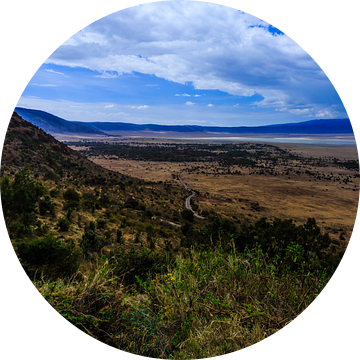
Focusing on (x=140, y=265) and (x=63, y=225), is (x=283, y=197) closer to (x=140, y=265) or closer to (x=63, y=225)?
(x=63, y=225)

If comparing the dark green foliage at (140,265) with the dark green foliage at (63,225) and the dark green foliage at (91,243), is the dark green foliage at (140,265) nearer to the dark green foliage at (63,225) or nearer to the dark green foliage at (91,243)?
the dark green foliage at (91,243)

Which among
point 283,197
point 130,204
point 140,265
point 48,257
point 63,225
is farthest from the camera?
point 283,197

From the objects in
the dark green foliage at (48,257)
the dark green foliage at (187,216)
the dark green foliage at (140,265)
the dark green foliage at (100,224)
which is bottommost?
the dark green foliage at (187,216)

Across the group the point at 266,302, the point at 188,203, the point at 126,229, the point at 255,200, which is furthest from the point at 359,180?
the point at 266,302

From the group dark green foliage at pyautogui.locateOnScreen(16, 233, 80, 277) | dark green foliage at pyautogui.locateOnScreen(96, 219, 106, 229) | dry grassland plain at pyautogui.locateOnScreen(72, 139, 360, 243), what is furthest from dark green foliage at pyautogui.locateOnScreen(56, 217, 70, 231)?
dry grassland plain at pyautogui.locateOnScreen(72, 139, 360, 243)

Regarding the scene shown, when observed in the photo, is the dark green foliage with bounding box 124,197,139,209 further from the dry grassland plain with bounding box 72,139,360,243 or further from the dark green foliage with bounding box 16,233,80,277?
the dark green foliage with bounding box 16,233,80,277

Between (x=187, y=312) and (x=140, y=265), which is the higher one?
(x=187, y=312)

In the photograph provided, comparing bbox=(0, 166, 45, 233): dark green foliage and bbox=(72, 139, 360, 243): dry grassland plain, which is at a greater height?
bbox=(0, 166, 45, 233): dark green foliage

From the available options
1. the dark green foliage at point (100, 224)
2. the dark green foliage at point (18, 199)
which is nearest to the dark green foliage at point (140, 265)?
the dark green foliage at point (18, 199)

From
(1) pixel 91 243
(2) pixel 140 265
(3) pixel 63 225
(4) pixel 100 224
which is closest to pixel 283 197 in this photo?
(4) pixel 100 224
